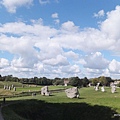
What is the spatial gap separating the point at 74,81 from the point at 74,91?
9727cm

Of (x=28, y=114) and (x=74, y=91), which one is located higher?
(x=74, y=91)

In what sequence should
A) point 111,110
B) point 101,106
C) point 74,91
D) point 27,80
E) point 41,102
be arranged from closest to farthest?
point 111,110
point 101,106
point 41,102
point 74,91
point 27,80

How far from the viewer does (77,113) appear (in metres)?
43.7

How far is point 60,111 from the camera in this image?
45188 millimetres

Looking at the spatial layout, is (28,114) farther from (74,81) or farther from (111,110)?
(74,81)

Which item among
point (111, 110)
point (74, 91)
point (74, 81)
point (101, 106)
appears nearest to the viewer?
point (111, 110)

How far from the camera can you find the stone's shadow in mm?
41375

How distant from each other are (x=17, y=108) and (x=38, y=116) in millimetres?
3456

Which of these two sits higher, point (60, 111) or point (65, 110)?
point (65, 110)

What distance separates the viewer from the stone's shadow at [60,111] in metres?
41.4

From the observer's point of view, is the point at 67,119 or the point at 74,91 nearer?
the point at 67,119

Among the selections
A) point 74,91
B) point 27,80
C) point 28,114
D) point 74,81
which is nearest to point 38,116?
point 28,114

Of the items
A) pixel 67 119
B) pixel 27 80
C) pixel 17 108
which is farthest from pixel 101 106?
pixel 27 80

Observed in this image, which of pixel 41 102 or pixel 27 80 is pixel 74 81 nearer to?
pixel 27 80
